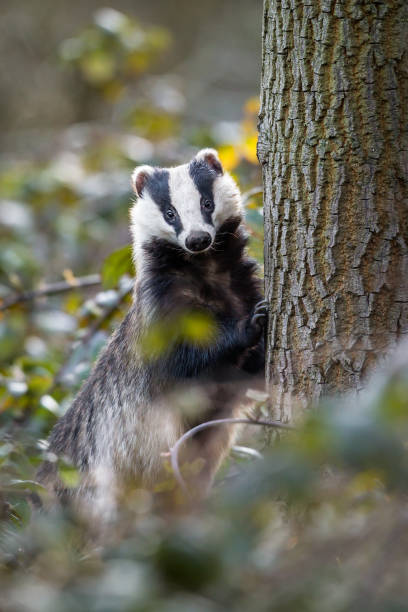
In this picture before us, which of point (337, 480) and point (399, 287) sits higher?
point (399, 287)

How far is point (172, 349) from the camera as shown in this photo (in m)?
2.52

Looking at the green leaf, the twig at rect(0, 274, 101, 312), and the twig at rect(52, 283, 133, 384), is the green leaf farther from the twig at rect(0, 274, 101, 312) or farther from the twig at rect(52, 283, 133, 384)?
the twig at rect(0, 274, 101, 312)

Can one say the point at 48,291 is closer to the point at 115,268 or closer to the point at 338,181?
the point at 115,268

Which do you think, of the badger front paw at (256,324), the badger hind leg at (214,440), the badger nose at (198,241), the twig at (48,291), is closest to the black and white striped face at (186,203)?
the badger nose at (198,241)

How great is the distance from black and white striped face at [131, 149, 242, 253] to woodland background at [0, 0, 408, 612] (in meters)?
0.13

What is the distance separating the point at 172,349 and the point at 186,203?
54 centimetres

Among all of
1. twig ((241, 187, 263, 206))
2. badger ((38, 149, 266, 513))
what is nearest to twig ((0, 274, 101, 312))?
badger ((38, 149, 266, 513))

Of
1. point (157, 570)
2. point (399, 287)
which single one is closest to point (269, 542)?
point (157, 570)

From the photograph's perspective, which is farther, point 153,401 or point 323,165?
point 153,401

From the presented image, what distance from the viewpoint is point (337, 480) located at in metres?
1.79

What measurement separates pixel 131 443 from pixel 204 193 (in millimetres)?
961

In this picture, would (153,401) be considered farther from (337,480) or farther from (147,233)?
(337,480)

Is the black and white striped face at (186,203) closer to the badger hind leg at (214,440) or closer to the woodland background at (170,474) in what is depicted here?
the woodland background at (170,474)

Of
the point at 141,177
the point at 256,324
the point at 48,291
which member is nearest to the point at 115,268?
the point at 141,177
